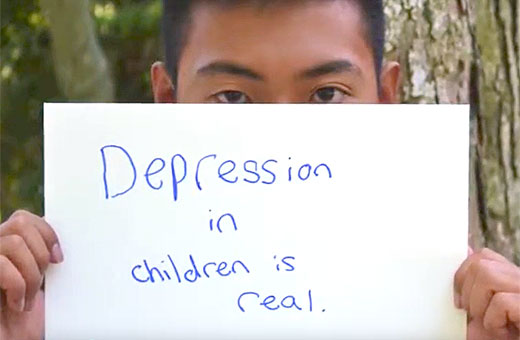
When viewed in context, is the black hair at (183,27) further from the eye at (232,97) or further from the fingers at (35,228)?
the fingers at (35,228)

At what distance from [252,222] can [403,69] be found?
0.26 m

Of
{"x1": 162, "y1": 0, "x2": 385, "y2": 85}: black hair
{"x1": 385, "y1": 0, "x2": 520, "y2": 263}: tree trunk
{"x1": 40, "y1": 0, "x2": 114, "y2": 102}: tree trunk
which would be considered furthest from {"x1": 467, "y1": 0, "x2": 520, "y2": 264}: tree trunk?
{"x1": 40, "y1": 0, "x2": 114, "y2": 102}: tree trunk

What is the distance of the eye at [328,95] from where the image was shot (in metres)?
0.65

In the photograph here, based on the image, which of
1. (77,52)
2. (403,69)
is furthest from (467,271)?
(77,52)

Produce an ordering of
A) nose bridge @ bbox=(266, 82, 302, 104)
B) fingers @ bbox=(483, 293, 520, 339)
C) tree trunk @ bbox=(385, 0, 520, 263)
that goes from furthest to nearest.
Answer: tree trunk @ bbox=(385, 0, 520, 263) < nose bridge @ bbox=(266, 82, 302, 104) < fingers @ bbox=(483, 293, 520, 339)

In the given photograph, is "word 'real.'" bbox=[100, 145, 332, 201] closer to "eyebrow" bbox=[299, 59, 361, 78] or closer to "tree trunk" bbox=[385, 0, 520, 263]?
"eyebrow" bbox=[299, 59, 361, 78]

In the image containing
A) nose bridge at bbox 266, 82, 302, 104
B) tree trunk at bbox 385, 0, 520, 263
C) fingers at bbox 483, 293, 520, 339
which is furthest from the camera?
tree trunk at bbox 385, 0, 520, 263

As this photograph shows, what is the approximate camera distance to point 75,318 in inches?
23.4

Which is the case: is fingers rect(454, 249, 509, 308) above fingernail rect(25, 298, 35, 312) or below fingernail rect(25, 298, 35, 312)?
above

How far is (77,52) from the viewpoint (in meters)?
0.80

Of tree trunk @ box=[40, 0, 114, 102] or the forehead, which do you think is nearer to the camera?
the forehead

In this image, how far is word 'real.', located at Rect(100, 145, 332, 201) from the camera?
0.59 m

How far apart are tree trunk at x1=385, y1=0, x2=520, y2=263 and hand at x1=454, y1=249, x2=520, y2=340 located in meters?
0.22

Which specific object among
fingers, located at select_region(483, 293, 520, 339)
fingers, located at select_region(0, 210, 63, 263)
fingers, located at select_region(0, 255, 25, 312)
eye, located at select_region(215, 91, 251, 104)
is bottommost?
fingers, located at select_region(483, 293, 520, 339)
